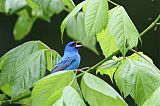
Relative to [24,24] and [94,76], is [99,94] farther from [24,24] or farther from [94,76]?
[24,24]

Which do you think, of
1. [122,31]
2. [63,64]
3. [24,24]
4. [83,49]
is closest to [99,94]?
[122,31]

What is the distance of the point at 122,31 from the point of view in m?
1.16

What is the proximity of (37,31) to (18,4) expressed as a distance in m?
2.61

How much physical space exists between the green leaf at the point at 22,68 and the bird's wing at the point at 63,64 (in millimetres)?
87

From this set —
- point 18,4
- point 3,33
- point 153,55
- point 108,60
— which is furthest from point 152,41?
point 108,60

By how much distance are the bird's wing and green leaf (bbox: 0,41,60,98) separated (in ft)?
0.28

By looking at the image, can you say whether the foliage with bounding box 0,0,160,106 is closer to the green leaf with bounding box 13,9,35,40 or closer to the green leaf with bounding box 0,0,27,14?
the green leaf with bounding box 0,0,27,14

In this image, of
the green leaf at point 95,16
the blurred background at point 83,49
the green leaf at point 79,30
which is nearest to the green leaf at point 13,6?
the green leaf at point 79,30

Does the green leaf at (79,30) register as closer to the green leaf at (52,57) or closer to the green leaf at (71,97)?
the green leaf at (52,57)

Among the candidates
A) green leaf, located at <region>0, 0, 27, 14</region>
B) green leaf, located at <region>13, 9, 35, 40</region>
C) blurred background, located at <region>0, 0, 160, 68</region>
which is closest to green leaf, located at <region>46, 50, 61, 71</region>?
green leaf, located at <region>0, 0, 27, 14</region>

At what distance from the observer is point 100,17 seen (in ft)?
3.80

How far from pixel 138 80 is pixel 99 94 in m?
0.11

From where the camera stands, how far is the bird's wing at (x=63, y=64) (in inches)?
59.4

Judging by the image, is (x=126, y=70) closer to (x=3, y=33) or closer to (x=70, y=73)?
(x=70, y=73)
